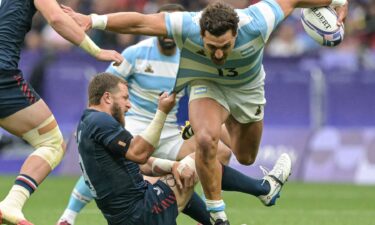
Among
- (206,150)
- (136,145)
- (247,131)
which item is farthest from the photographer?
(247,131)

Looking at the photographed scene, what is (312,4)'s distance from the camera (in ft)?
31.2

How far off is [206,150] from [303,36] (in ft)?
38.4

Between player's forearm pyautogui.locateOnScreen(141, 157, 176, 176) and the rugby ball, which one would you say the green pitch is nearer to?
player's forearm pyautogui.locateOnScreen(141, 157, 176, 176)

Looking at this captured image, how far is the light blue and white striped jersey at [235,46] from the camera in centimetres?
883

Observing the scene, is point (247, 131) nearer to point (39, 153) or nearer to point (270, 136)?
point (39, 153)

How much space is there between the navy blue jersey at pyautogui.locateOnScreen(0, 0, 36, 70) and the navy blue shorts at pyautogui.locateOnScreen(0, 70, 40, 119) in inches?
3.5

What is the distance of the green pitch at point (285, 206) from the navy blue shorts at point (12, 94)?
2.01 m

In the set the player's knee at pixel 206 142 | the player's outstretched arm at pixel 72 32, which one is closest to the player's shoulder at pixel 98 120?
the player's outstretched arm at pixel 72 32

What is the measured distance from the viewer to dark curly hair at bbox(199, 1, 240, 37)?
8.56 meters

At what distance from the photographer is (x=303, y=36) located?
20.2 metres

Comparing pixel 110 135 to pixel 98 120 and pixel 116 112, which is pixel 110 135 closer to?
pixel 98 120

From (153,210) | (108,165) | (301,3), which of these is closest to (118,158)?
(108,165)

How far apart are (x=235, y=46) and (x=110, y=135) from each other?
4.83 feet

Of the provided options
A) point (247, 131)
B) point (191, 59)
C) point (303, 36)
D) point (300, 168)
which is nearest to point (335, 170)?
point (300, 168)
